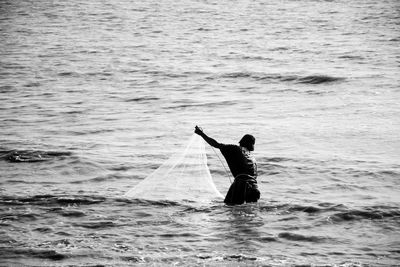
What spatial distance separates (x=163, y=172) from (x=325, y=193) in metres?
3.49

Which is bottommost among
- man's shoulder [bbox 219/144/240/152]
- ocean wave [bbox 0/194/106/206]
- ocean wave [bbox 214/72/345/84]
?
ocean wave [bbox 0/194/106/206]

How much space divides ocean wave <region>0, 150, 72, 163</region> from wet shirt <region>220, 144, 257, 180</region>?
6.65m

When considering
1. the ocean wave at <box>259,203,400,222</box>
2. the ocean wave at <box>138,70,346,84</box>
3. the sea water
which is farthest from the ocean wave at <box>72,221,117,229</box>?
the ocean wave at <box>138,70,346,84</box>

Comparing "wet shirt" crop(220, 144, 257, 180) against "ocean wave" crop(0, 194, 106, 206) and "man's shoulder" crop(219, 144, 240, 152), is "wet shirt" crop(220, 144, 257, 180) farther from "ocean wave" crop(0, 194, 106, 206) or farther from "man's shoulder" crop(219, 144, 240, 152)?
"ocean wave" crop(0, 194, 106, 206)

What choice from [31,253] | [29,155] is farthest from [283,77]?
[31,253]

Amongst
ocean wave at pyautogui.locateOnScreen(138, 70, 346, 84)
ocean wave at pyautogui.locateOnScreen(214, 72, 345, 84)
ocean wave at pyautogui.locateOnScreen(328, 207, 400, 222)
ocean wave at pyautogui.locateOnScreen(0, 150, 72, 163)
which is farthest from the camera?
ocean wave at pyautogui.locateOnScreen(138, 70, 346, 84)

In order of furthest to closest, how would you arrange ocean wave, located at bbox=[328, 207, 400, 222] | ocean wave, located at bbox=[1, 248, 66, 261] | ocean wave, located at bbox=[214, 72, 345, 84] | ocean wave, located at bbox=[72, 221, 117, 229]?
ocean wave, located at bbox=[214, 72, 345, 84]
ocean wave, located at bbox=[328, 207, 400, 222]
ocean wave, located at bbox=[72, 221, 117, 229]
ocean wave, located at bbox=[1, 248, 66, 261]

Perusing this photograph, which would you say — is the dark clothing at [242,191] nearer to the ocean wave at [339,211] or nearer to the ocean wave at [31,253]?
the ocean wave at [339,211]

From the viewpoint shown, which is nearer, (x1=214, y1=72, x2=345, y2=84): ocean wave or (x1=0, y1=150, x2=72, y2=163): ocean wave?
(x1=0, y1=150, x2=72, y2=163): ocean wave

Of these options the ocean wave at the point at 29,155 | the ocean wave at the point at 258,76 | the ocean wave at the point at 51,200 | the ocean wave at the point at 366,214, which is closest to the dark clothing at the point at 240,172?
the ocean wave at the point at 366,214

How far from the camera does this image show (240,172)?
1077cm

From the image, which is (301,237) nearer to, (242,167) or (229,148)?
(242,167)

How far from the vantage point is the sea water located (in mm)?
9914

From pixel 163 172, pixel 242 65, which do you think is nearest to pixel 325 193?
pixel 163 172
